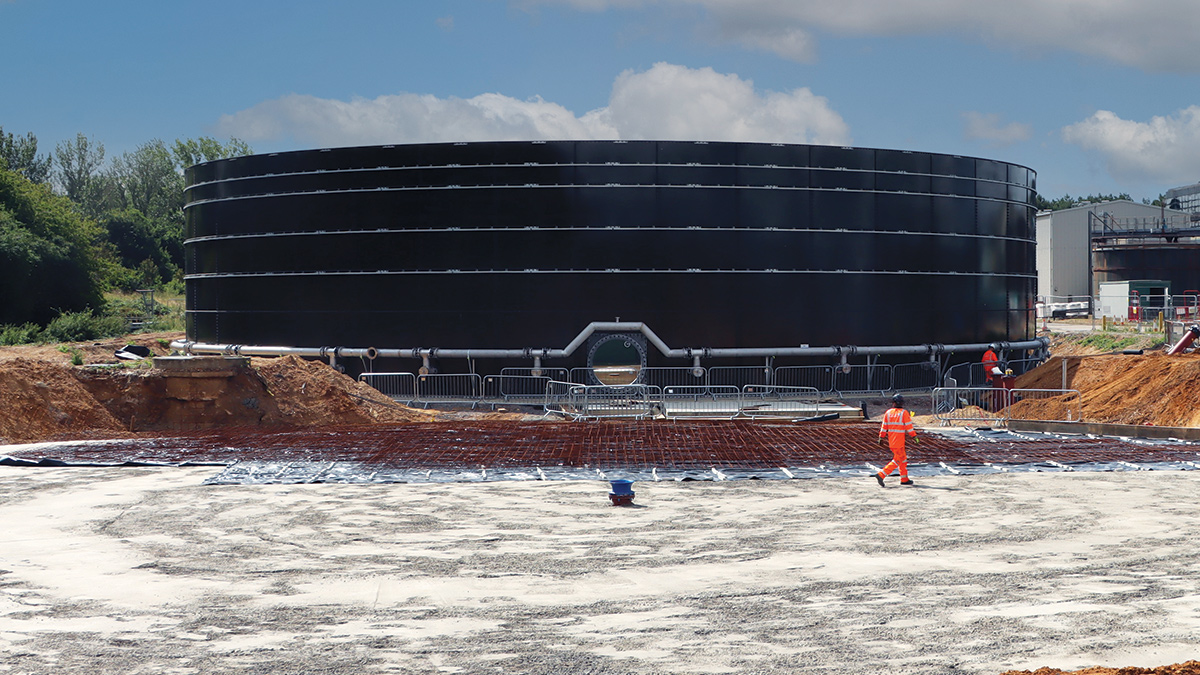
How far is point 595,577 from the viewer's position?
11125 mm

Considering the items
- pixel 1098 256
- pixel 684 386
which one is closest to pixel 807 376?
pixel 684 386

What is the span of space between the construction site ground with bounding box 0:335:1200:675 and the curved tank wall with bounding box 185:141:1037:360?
400 inches

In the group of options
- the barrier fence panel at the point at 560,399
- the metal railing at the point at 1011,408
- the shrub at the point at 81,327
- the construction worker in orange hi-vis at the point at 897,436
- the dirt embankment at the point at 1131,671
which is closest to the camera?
the dirt embankment at the point at 1131,671

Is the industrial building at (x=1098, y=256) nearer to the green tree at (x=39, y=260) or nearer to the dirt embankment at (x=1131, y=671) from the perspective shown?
the green tree at (x=39, y=260)

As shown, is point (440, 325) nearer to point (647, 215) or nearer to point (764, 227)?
point (647, 215)

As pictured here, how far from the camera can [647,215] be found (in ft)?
102

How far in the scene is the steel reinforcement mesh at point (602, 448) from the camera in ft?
60.8

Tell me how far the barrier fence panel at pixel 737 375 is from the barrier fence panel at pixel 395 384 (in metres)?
9.28

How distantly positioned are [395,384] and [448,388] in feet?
5.73

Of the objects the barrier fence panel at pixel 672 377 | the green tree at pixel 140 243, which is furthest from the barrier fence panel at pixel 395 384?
the green tree at pixel 140 243

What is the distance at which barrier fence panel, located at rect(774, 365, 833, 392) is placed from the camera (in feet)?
104

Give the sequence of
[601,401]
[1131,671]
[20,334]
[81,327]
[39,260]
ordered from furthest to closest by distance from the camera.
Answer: [39,260] → [81,327] → [20,334] → [601,401] → [1131,671]

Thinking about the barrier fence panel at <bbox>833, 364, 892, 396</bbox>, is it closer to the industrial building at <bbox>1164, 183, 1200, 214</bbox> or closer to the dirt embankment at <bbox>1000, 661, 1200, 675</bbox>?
the dirt embankment at <bbox>1000, 661, 1200, 675</bbox>

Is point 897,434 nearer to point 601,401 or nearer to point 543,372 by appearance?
point 601,401
